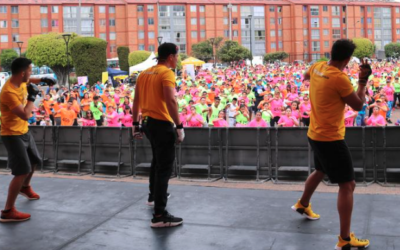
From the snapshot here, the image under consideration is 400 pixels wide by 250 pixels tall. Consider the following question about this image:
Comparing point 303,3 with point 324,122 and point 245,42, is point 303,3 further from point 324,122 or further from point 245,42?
point 324,122

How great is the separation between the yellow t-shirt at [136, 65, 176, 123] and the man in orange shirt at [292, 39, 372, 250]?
4.65 ft

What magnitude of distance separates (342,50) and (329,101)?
458 millimetres

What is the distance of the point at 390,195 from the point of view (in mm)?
6008

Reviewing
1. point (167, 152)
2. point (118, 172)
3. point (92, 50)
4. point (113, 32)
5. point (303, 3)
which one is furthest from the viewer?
point (303, 3)

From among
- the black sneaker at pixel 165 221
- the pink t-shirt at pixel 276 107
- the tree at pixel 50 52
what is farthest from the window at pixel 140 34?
the black sneaker at pixel 165 221

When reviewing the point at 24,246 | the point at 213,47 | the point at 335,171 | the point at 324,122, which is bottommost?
the point at 24,246

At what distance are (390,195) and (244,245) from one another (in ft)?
8.28

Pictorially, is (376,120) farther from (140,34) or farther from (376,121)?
(140,34)

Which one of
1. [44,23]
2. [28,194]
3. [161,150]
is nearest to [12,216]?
[28,194]

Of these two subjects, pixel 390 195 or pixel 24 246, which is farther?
pixel 390 195

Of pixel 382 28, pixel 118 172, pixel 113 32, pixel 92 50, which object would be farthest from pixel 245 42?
pixel 118 172

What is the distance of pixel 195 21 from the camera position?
3639 inches

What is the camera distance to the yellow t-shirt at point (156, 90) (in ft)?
16.0

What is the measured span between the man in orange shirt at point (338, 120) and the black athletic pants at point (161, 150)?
4.66 feet
